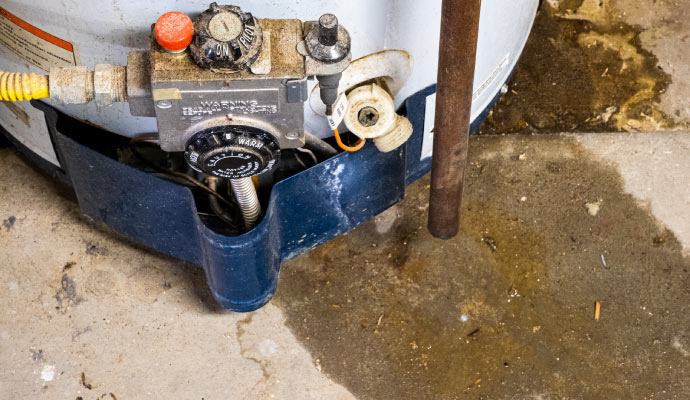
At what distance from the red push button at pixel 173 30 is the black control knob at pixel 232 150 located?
6.5 inches

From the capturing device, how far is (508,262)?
6.23 feet

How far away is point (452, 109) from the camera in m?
1.55

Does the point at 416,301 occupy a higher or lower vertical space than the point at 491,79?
lower

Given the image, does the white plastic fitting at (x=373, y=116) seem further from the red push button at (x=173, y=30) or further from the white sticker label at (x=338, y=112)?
the red push button at (x=173, y=30)

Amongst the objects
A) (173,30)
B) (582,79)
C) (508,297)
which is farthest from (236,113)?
(582,79)

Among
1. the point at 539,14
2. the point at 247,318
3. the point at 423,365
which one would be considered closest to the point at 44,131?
the point at 247,318

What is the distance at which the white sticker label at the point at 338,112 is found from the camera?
1.47m

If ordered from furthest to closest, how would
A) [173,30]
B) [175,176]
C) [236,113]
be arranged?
[175,176], [236,113], [173,30]

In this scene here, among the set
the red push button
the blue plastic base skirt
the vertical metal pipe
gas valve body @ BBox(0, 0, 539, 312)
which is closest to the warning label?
gas valve body @ BBox(0, 0, 539, 312)

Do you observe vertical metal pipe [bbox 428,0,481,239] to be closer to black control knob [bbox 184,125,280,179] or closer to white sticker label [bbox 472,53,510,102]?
white sticker label [bbox 472,53,510,102]

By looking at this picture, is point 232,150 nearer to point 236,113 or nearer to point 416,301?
point 236,113

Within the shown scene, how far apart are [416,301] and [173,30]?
921mm

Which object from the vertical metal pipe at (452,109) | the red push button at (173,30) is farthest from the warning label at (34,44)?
the vertical metal pipe at (452,109)

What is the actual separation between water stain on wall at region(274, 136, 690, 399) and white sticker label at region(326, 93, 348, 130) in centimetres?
51
